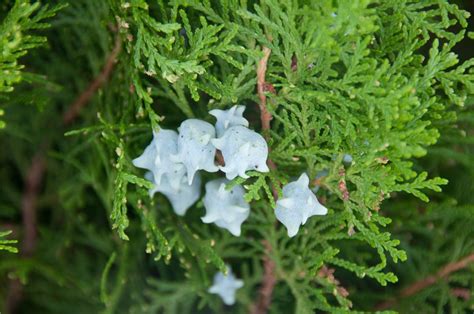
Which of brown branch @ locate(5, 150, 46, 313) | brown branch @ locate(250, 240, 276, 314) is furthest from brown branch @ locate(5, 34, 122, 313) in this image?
brown branch @ locate(250, 240, 276, 314)

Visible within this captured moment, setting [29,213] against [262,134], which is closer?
[262,134]

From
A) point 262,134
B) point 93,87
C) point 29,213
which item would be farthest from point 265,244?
point 29,213

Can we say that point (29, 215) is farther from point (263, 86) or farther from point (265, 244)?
point (263, 86)

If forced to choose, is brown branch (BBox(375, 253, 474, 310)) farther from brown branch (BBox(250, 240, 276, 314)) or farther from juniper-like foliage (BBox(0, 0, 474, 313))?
brown branch (BBox(250, 240, 276, 314))

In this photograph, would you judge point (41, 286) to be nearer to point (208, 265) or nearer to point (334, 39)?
point (208, 265)

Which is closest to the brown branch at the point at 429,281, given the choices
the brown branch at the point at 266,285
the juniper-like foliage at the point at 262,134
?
the juniper-like foliage at the point at 262,134
